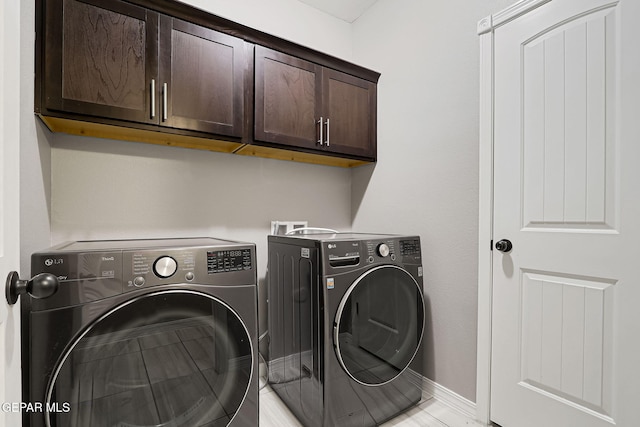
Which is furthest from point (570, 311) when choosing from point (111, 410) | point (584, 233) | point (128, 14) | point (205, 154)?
point (128, 14)

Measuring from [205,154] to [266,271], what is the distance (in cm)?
85

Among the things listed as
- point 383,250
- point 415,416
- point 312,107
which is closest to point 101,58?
point 312,107

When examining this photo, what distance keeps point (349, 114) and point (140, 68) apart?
1.22m

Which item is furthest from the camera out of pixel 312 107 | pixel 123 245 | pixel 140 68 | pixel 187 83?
pixel 312 107

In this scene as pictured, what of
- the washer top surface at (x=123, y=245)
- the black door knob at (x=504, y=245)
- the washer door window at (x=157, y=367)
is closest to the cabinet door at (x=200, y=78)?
the washer top surface at (x=123, y=245)

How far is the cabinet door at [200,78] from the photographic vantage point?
56.7 inches

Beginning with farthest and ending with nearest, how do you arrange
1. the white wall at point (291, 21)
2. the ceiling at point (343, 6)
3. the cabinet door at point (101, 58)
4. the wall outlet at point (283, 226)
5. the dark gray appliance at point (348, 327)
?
the ceiling at point (343, 6), the wall outlet at point (283, 226), the white wall at point (291, 21), the dark gray appliance at point (348, 327), the cabinet door at point (101, 58)

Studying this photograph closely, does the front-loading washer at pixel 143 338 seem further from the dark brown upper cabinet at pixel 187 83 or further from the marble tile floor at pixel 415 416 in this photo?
the dark brown upper cabinet at pixel 187 83

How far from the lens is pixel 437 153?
5.77 feet

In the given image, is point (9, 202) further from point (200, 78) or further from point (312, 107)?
point (312, 107)

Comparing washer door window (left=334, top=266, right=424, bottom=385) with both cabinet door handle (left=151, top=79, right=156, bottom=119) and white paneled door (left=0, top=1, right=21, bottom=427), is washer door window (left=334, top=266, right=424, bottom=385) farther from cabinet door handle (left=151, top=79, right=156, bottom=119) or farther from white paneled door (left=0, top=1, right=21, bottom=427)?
cabinet door handle (left=151, top=79, right=156, bottom=119)

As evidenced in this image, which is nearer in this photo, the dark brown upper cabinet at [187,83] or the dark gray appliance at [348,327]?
the dark brown upper cabinet at [187,83]

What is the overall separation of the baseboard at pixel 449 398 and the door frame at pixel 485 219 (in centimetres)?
5

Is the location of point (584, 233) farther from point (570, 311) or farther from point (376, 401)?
point (376, 401)
